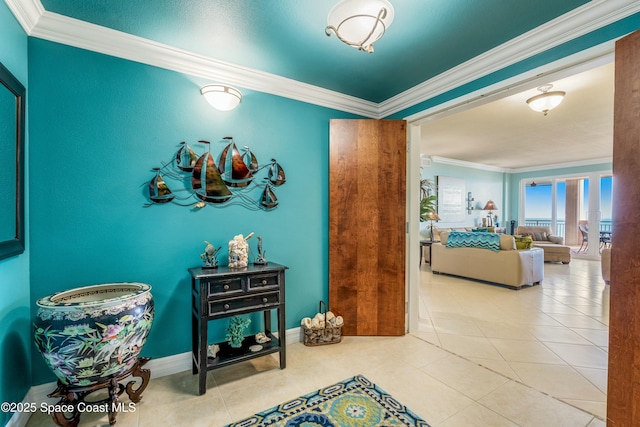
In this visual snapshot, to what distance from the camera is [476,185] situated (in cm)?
844

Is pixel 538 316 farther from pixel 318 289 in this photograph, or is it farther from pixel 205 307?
pixel 205 307

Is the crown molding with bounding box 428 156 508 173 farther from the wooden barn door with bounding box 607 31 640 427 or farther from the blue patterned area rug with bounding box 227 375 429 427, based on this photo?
the blue patterned area rug with bounding box 227 375 429 427

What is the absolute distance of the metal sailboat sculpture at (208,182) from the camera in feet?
7.77

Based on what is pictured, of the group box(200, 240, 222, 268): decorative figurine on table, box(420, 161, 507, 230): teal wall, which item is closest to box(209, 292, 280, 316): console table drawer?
box(200, 240, 222, 268): decorative figurine on table

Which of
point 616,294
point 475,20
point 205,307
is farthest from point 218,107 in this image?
point 616,294

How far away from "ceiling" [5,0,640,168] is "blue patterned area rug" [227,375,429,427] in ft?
8.16

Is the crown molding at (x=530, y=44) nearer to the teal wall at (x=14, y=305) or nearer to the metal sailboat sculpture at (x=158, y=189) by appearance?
the metal sailboat sculpture at (x=158, y=189)

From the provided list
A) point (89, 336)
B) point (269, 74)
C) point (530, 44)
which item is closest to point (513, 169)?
point (530, 44)

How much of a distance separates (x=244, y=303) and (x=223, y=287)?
0.68ft

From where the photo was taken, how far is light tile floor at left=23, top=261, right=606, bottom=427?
179cm

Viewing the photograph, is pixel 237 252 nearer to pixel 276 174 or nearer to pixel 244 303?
pixel 244 303

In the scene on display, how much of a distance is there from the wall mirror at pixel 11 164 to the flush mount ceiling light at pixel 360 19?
68.0 inches

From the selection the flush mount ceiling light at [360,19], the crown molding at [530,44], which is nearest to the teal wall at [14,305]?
the flush mount ceiling light at [360,19]

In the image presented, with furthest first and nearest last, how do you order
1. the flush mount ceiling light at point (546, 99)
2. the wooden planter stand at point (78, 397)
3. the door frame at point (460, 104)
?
1. the flush mount ceiling light at point (546, 99)
2. the door frame at point (460, 104)
3. the wooden planter stand at point (78, 397)
